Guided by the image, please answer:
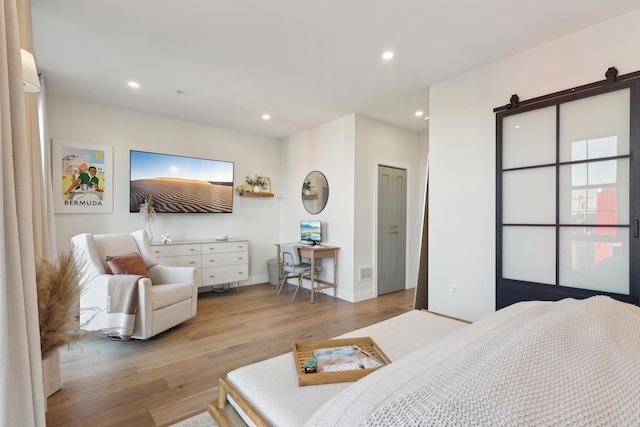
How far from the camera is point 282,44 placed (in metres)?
2.50

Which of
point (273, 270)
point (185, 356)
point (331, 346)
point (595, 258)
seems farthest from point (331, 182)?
point (331, 346)

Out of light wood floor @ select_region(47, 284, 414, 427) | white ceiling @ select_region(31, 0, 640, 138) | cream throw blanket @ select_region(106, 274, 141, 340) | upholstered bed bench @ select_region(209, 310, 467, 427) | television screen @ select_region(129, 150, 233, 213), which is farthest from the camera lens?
television screen @ select_region(129, 150, 233, 213)

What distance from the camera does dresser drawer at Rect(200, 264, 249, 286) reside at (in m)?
4.32

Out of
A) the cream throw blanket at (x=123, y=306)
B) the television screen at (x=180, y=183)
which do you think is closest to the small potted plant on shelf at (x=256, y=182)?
the television screen at (x=180, y=183)

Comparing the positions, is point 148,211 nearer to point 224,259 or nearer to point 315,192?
point 224,259

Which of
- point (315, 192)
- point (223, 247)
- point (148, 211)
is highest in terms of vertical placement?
point (315, 192)

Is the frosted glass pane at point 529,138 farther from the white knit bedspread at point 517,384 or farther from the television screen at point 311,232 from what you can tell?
the television screen at point 311,232

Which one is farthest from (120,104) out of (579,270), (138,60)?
(579,270)

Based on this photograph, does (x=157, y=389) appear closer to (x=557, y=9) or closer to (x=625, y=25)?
(x=557, y=9)

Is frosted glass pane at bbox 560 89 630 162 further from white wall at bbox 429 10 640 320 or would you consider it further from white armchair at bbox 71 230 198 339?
white armchair at bbox 71 230 198 339

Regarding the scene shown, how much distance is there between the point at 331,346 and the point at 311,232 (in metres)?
3.14

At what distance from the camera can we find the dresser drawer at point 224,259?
435cm

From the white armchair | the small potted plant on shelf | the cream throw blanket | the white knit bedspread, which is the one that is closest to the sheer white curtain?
the white knit bedspread

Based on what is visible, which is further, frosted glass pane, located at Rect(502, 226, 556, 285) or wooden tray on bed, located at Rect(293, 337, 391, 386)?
frosted glass pane, located at Rect(502, 226, 556, 285)
